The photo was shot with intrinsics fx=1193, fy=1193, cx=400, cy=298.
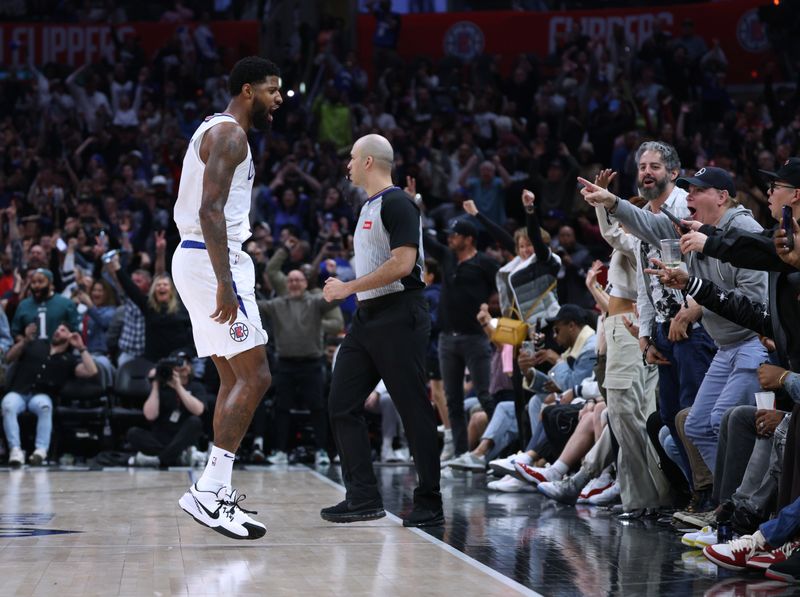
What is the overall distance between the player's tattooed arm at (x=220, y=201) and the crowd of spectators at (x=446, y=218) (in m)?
1.95

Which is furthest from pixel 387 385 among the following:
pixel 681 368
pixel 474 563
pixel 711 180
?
pixel 711 180

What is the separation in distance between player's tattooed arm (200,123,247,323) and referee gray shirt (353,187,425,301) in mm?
945

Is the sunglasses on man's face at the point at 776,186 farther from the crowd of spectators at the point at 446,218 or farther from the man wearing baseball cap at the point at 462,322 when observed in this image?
the man wearing baseball cap at the point at 462,322

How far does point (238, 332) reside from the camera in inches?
208

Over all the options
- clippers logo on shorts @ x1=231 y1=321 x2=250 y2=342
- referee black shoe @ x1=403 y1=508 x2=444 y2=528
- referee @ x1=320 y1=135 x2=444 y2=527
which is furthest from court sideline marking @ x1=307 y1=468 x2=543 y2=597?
clippers logo on shorts @ x1=231 y1=321 x2=250 y2=342

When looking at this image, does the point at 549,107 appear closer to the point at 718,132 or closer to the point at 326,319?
the point at 718,132

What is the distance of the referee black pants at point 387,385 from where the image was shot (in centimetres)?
595

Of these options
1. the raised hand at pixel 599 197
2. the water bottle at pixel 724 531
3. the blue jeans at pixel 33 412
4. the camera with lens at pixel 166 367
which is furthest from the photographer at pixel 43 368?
the water bottle at pixel 724 531

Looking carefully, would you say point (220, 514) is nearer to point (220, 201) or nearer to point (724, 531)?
point (220, 201)

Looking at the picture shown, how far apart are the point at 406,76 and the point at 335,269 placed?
243 inches

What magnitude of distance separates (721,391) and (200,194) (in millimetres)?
2628

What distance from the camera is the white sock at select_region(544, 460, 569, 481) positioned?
781 centimetres

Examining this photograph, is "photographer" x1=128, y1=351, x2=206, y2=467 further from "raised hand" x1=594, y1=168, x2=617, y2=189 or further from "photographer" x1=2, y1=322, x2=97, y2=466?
"raised hand" x1=594, y1=168, x2=617, y2=189

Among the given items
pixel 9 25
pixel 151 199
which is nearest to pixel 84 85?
pixel 9 25
